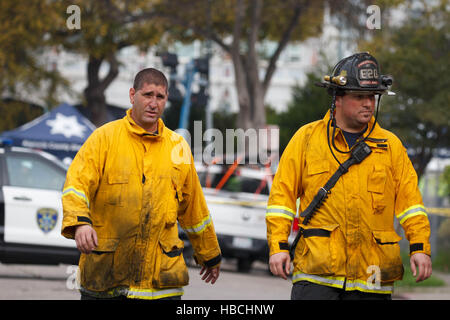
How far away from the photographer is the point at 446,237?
1788 cm

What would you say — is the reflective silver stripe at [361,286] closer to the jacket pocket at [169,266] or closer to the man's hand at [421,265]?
the man's hand at [421,265]

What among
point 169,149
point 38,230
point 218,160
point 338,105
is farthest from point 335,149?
point 218,160

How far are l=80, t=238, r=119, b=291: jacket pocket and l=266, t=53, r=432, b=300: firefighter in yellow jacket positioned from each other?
870 millimetres

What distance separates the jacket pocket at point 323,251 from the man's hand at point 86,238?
3.71 feet

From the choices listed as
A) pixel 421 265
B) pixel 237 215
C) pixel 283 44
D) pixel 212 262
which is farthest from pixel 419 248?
pixel 283 44

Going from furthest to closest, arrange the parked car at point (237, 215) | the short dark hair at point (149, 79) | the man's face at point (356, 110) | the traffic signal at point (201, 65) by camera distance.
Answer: the traffic signal at point (201, 65)
the parked car at point (237, 215)
the short dark hair at point (149, 79)
the man's face at point (356, 110)

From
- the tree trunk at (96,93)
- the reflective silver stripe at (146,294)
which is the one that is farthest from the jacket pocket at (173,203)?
the tree trunk at (96,93)

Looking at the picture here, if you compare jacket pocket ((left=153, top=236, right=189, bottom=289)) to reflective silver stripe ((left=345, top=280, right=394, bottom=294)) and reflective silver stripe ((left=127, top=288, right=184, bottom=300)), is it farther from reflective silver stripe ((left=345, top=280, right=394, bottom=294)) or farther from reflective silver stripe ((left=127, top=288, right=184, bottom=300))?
reflective silver stripe ((left=345, top=280, right=394, bottom=294))

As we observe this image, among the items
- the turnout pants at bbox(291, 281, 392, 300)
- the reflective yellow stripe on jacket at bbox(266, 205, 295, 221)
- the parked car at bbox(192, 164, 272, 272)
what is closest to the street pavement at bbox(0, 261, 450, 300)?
the parked car at bbox(192, 164, 272, 272)

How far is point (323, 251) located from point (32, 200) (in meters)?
7.32

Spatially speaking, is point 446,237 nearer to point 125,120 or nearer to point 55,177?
point 55,177

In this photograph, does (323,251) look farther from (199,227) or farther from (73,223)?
(73,223)

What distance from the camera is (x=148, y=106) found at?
5.49 meters

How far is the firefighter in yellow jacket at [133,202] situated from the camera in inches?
208
